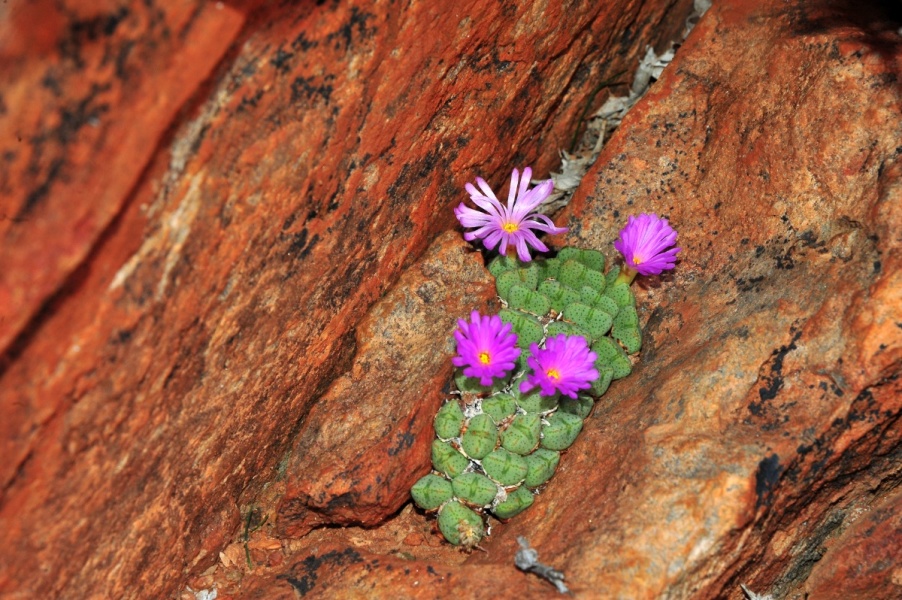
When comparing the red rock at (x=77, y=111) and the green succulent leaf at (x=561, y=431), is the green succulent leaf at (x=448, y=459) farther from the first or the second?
the red rock at (x=77, y=111)

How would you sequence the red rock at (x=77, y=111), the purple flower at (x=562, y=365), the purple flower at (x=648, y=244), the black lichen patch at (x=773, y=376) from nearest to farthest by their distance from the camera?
the red rock at (x=77, y=111) < the black lichen patch at (x=773, y=376) < the purple flower at (x=562, y=365) < the purple flower at (x=648, y=244)

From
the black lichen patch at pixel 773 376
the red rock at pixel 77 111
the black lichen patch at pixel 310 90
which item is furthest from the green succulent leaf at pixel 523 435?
the red rock at pixel 77 111

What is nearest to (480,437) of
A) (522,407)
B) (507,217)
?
(522,407)

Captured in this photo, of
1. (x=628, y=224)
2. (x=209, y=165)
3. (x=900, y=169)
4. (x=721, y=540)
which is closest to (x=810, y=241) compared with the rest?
(x=900, y=169)

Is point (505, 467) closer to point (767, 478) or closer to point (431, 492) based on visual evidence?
point (431, 492)

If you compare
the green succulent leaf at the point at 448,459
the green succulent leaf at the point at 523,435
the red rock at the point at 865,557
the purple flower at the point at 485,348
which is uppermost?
the purple flower at the point at 485,348

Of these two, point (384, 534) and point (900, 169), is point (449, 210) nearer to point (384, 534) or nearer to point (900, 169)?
point (384, 534)
